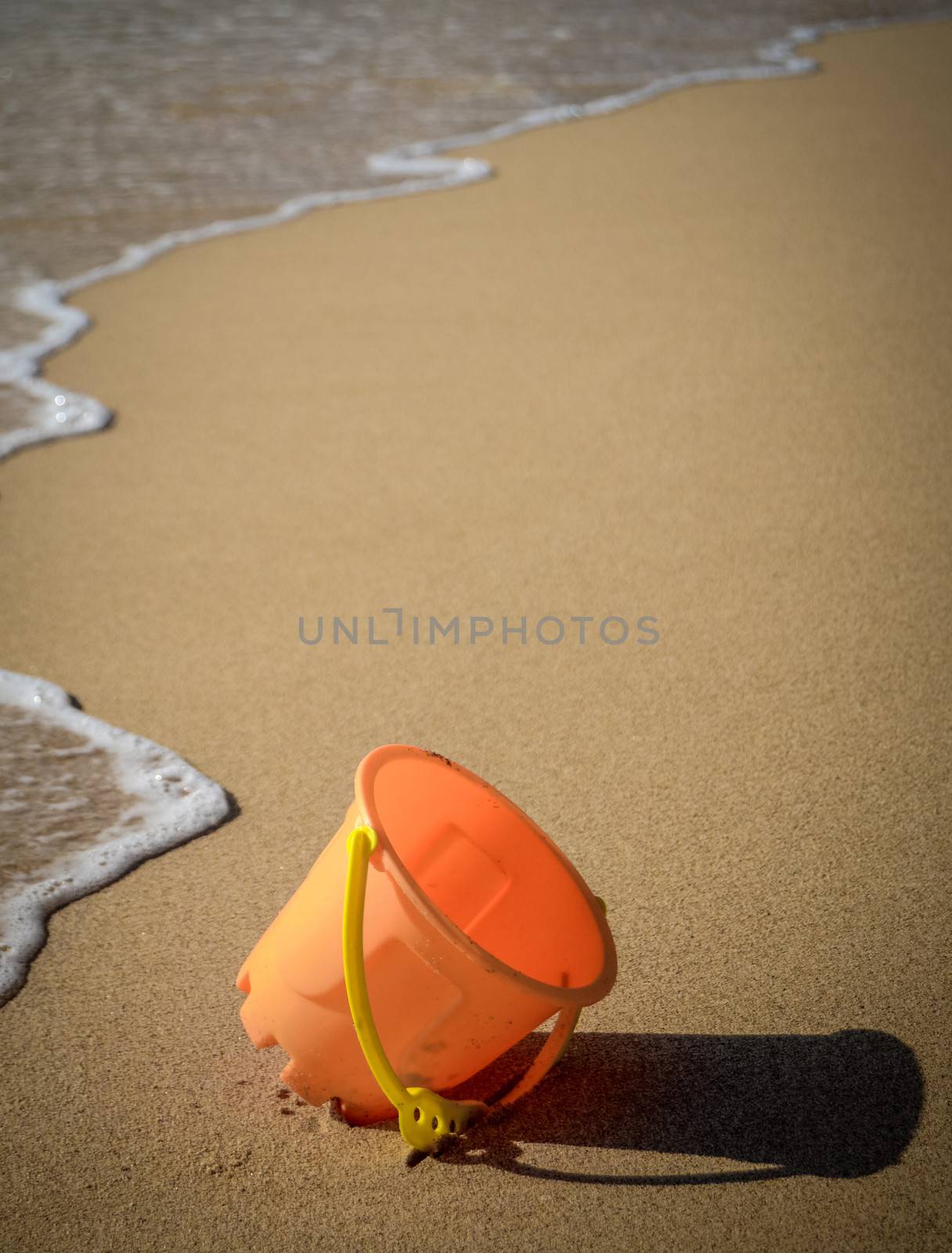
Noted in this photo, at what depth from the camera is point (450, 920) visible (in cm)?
162

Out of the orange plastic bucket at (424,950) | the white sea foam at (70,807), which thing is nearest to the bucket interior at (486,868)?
the orange plastic bucket at (424,950)

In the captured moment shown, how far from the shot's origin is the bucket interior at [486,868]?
1.80 meters

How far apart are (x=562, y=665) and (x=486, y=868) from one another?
0.85 metres

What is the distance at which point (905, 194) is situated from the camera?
195 inches

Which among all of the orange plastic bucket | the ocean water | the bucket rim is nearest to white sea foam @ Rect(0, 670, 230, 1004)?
the ocean water

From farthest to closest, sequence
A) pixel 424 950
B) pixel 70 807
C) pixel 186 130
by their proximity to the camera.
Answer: pixel 186 130, pixel 70 807, pixel 424 950

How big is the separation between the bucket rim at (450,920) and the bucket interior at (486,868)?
0.02 metres

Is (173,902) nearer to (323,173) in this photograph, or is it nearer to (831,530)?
(831,530)

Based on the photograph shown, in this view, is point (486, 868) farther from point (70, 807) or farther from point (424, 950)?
point (70, 807)

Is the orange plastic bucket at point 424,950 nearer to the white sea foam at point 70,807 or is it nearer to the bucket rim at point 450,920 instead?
the bucket rim at point 450,920

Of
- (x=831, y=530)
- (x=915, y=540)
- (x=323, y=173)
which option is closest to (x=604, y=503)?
(x=831, y=530)

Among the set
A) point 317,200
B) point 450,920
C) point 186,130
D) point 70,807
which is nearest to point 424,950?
point 450,920

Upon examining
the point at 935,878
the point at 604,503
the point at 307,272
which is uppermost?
the point at 307,272

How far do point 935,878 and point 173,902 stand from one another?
1.37 meters
